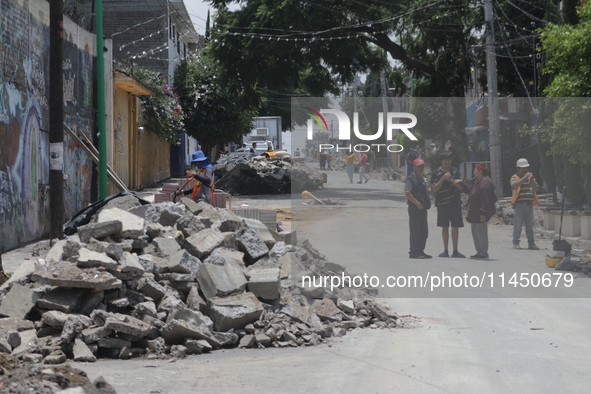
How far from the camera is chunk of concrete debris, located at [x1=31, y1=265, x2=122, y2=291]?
301 inches

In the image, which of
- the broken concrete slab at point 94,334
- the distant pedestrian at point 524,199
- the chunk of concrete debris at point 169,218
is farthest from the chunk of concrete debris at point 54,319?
the distant pedestrian at point 524,199

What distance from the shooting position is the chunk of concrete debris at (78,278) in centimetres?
763

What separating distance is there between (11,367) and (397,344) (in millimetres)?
3679

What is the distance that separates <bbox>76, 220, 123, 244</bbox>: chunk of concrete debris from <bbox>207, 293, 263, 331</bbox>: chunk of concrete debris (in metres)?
1.91

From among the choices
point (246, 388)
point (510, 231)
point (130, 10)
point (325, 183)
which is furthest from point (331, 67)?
point (246, 388)

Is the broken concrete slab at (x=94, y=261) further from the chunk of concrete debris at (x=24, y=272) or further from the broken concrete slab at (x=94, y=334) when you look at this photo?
the broken concrete slab at (x=94, y=334)

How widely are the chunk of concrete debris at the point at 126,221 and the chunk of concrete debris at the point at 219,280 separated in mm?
1298

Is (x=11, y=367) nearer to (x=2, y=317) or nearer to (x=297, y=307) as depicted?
(x=2, y=317)

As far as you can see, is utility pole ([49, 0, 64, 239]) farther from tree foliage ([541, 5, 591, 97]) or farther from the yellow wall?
the yellow wall

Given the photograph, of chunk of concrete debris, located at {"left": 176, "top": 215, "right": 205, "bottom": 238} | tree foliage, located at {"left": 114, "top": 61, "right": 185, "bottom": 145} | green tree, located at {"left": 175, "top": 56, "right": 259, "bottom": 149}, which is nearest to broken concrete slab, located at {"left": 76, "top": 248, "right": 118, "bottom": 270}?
chunk of concrete debris, located at {"left": 176, "top": 215, "right": 205, "bottom": 238}

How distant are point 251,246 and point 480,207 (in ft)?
11.5

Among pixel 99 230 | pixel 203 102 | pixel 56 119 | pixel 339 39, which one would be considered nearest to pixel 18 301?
pixel 99 230

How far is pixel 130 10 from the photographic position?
34844 mm

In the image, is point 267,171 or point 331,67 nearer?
point 267,171
